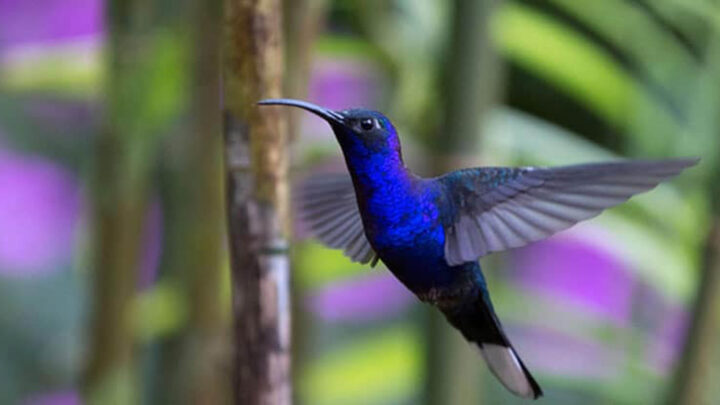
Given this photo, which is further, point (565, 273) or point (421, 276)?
point (565, 273)

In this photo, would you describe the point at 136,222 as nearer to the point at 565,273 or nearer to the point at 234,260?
the point at 234,260

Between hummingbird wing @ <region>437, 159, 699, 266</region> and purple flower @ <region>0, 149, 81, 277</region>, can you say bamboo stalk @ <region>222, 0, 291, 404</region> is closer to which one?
hummingbird wing @ <region>437, 159, 699, 266</region>

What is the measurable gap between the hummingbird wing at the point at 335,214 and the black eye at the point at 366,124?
99 mm

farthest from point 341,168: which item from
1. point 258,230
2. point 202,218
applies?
point 258,230

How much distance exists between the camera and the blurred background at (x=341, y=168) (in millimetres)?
594

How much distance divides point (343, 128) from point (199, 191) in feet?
1.04

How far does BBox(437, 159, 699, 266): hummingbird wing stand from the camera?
0.31 metres

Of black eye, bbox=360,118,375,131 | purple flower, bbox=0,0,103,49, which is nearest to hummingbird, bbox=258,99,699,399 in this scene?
black eye, bbox=360,118,375,131

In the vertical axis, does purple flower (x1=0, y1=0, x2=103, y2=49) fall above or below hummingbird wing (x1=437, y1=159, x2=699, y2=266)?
above

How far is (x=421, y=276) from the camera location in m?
0.35

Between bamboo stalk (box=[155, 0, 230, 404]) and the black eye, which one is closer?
the black eye

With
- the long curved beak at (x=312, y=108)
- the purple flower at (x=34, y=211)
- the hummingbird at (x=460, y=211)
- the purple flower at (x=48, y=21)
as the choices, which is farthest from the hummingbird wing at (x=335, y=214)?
the purple flower at (x=34, y=211)

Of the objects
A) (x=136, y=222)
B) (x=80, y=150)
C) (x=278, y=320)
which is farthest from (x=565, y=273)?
(x=278, y=320)

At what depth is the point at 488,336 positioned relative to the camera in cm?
41
